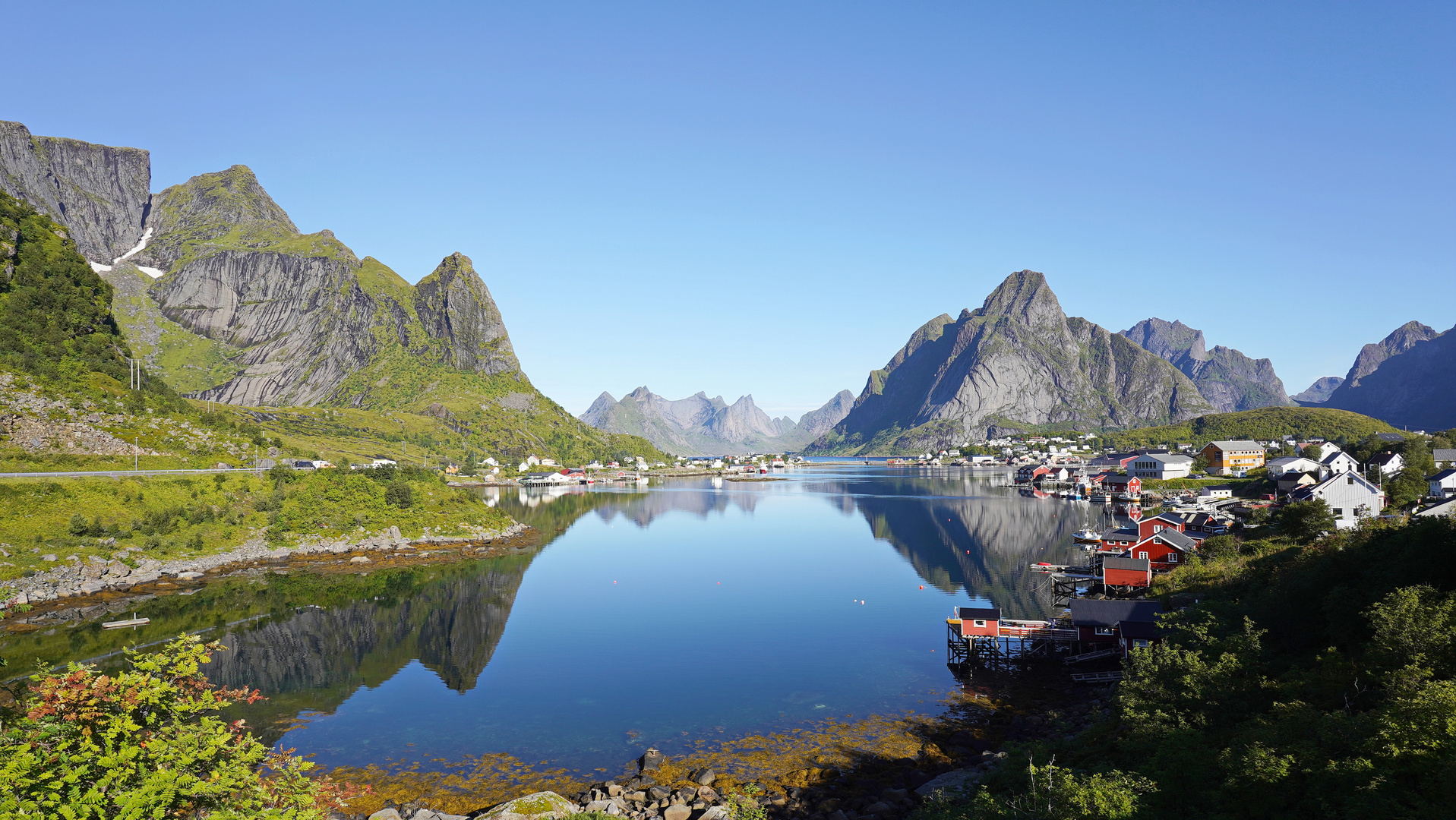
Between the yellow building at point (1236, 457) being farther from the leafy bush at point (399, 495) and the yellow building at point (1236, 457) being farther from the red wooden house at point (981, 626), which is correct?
the leafy bush at point (399, 495)

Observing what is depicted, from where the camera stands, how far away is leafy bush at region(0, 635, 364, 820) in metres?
12.4

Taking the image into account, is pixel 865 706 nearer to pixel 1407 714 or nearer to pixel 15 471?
pixel 1407 714

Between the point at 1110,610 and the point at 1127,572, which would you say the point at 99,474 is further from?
the point at 1127,572

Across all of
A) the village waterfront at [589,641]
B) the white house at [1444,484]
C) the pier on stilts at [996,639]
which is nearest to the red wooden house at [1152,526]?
the village waterfront at [589,641]

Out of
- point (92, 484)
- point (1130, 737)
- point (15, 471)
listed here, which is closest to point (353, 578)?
point (92, 484)

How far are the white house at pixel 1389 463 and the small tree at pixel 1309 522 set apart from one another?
172 ft

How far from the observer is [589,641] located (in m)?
50.2

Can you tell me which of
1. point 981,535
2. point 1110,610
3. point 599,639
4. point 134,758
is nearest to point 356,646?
point 599,639

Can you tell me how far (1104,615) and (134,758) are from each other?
146 ft

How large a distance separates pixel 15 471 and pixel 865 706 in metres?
77.9

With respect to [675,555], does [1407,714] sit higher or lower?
higher

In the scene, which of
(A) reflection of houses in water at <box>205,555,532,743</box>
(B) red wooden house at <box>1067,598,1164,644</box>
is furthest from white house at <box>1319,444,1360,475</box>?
Answer: (A) reflection of houses in water at <box>205,555,532,743</box>

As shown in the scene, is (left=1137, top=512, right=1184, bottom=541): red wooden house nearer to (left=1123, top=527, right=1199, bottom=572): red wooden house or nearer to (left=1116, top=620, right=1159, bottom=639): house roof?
(left=1123, top=527, right=1199, bottom=572): red wooden house

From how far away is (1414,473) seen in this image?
7712cm
